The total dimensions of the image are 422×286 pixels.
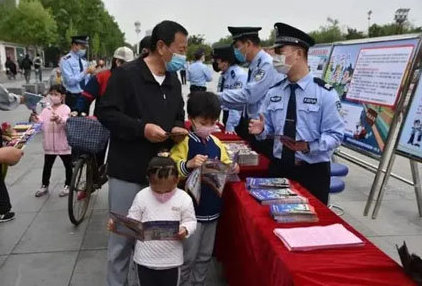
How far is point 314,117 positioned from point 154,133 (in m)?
1.01

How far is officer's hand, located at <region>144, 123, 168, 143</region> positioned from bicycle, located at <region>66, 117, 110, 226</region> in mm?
1402

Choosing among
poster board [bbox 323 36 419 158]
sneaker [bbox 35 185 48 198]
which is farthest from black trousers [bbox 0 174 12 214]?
poster board [bbox 323 36 419 158]

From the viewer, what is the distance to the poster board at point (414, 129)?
3678 mm

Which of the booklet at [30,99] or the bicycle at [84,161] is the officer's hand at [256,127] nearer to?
the bicycle at [84,161]

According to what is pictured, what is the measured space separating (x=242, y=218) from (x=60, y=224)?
248 centimetres

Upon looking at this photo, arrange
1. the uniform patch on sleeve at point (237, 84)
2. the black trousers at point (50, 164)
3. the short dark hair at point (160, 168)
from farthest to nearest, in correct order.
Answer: the uniform patch on sleeve at point (237, 84), the black trousers at point (50, 164), the short dark hair at point (160, 168)

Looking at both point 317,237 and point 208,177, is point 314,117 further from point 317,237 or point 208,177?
point 317,237

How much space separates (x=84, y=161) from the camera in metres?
3.96

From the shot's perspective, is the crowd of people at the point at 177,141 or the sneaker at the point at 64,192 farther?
the sneaker at the point at 64,192

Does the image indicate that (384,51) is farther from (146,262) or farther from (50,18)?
(50,18)

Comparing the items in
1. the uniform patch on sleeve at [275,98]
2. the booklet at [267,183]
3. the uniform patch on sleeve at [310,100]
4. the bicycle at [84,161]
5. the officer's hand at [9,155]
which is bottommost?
the bicycle at [84,161]

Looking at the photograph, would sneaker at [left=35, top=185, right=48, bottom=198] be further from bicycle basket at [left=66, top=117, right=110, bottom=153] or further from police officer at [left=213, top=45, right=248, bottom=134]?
police officer at [left=213, top=45, right=248, bottom=134]

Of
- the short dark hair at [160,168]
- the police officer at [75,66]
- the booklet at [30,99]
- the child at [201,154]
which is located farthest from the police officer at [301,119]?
the police officer at [75,66]

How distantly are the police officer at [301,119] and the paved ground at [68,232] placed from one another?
104 centimetres
